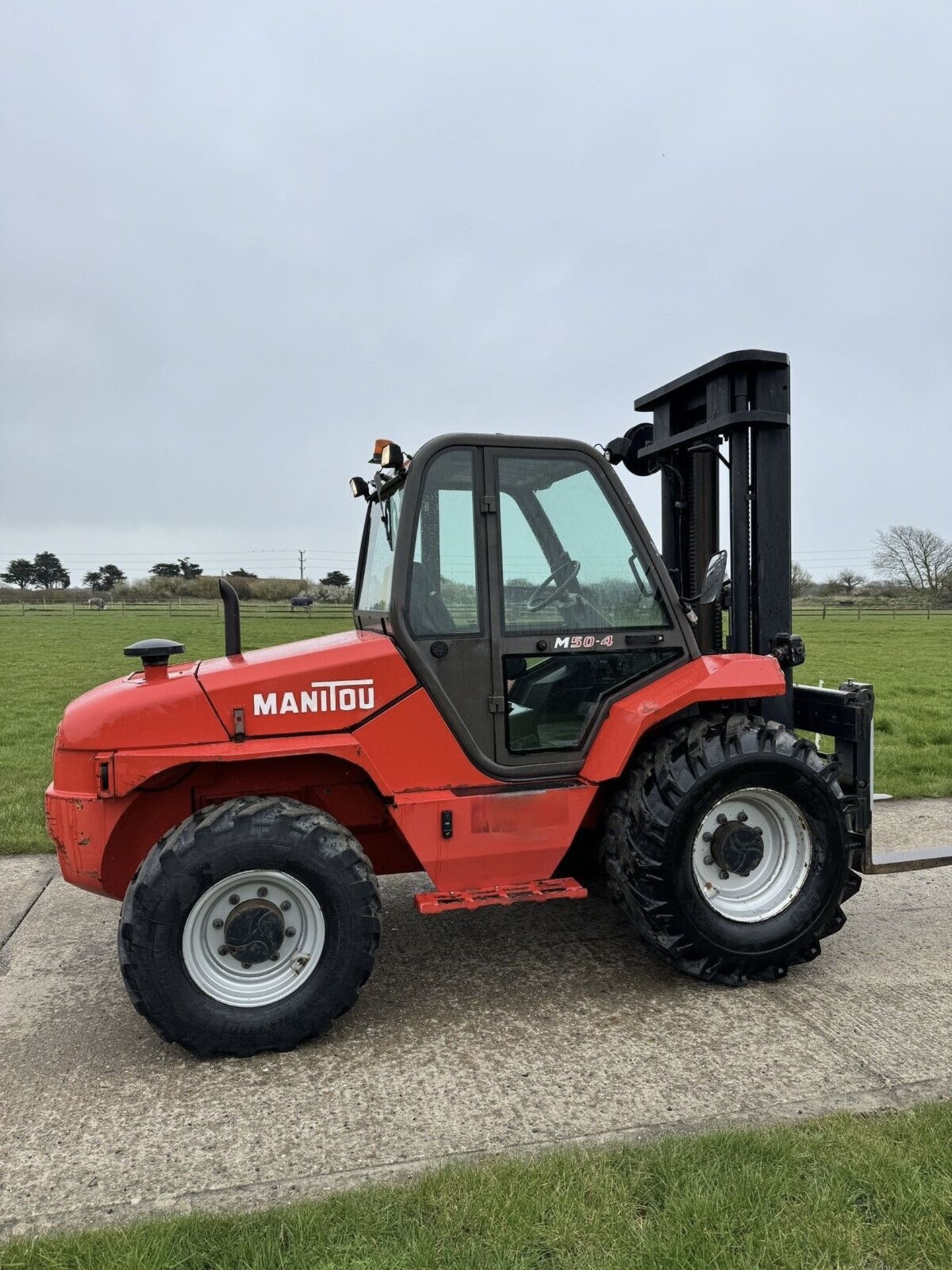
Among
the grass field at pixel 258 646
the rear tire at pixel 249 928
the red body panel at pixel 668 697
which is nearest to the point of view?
the rear tire at pixel 249 928

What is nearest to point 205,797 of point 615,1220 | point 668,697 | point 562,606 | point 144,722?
point 144,722

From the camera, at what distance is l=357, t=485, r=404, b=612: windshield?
4266 millimetres

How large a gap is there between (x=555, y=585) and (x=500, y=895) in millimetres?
1391

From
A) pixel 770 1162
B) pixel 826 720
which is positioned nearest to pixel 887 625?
pixel 826 720

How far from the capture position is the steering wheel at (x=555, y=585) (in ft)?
13.7

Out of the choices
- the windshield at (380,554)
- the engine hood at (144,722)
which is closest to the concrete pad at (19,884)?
the engine hood at (144,722)

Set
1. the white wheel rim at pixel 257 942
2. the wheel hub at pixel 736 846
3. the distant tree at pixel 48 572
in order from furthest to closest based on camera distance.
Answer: the distant tree at pixel 48 572, the wheel hub at pixel 736 846, the white wheel rim at pixel 257 942

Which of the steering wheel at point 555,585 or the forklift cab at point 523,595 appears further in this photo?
the steering wheel at point 555,585

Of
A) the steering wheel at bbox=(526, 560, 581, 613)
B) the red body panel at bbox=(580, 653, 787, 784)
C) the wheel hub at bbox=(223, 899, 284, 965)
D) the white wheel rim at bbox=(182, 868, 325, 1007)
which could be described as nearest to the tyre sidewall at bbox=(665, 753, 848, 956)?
the red body panel at bbox=(580, 653, 787, 784)

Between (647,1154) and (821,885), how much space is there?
1751 mm

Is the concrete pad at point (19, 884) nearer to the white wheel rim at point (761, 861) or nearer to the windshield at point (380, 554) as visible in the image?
the windshield at point (380, 554)

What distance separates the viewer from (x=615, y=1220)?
2682 mm

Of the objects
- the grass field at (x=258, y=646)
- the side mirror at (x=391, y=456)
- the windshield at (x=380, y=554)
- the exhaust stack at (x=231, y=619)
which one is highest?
the side mirror at (x=391, y=456)

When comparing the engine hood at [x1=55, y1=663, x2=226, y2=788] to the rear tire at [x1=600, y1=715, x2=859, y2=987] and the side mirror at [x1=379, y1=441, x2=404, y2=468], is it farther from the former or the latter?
the rear tire at [x1=600, y1=715, x2=859, y2=987]
